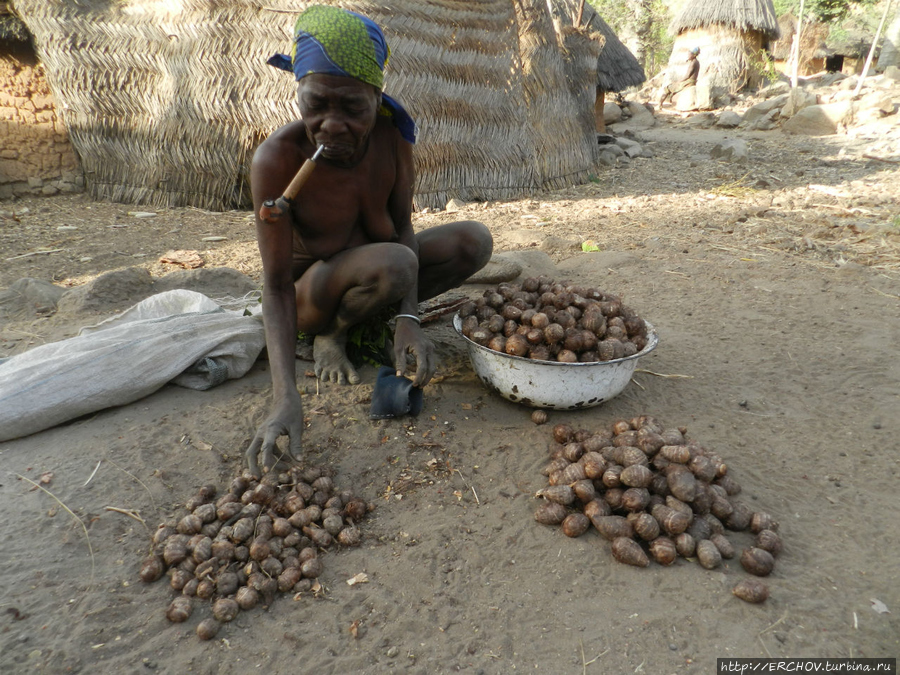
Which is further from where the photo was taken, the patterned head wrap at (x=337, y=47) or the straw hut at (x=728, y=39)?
the straw hut at (x=728, y=39)

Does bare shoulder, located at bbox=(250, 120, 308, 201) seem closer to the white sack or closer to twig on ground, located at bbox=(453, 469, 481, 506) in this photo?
the white sack

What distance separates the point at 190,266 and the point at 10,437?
234cm

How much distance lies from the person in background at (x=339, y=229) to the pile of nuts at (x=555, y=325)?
0.28 meters

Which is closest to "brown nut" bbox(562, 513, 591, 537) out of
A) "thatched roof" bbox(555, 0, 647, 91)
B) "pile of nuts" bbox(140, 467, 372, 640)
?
"pile of nuts" bbox(140, 467, 372, 640)

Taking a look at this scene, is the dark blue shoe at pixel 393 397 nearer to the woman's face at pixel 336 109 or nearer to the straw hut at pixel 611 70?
the woman's face at pixel 336 109

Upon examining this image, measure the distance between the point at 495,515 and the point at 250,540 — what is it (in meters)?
0.77

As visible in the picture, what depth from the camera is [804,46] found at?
19172 mm

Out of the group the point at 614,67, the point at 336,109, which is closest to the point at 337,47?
the point at 336,109

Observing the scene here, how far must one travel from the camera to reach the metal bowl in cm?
221

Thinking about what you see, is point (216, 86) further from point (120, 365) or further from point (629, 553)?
point (629, 553)

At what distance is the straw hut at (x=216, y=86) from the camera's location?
18.2 ft

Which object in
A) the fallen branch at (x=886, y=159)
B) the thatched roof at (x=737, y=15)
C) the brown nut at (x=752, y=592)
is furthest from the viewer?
the thatched roof at (x=737, y=15)

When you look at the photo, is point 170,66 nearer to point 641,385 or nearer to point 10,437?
point 10,437

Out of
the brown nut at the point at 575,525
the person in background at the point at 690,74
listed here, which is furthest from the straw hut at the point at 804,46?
the brown nut at the point at 575,525
